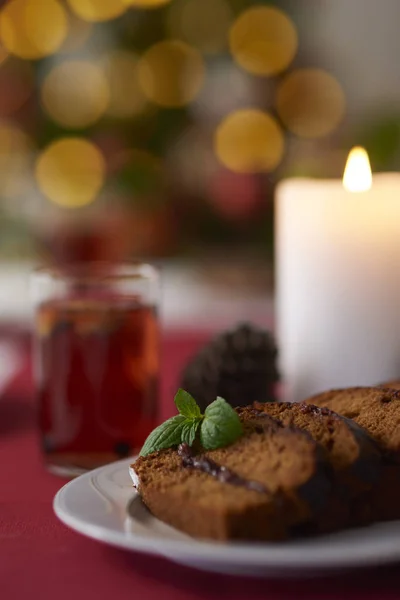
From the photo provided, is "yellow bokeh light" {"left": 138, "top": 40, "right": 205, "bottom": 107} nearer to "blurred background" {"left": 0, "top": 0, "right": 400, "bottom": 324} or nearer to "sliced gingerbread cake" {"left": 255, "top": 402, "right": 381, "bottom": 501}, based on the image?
"blurred background" {"left": 0, "top": 0, "right": 400, "bottom": 324}

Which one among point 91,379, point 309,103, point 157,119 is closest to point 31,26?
point 157,119

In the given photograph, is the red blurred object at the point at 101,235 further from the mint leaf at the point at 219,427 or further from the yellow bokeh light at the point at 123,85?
the mint leaf at the point at 219,427

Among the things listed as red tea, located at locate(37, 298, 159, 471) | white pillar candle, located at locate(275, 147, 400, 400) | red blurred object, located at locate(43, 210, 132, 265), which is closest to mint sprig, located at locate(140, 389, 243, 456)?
red tea, located at locate(37, 298, 159, 471)

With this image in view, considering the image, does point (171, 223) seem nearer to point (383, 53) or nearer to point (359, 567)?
point (383, 53)

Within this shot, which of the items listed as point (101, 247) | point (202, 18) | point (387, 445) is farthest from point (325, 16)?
point (387, 445)

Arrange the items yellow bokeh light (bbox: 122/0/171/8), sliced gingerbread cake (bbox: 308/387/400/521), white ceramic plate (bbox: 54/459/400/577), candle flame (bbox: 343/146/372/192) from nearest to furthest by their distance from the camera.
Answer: white ceramic plate (bbox: 54/459/400/577) < sliced gingerbread cake (bbox: 308/387/400/521) < candle flame (bbox: 343/146/372/192) < yellow bokeh light (bbox: 122/0/171/8)

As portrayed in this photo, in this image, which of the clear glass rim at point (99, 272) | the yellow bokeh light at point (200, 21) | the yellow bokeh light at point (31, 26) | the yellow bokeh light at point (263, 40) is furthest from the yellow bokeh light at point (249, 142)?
the clear glass rim at point (99, 272)

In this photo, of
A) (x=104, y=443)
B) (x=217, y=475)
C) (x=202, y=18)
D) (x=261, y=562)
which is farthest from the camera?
(x=202, y=18)

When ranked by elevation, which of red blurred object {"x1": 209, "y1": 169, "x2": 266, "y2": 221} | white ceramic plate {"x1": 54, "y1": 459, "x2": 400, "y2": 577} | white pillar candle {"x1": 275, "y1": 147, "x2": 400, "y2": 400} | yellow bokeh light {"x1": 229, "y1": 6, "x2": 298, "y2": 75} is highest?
yellow bokeh light {"x1": 229, "y1": 6, "x2": 298, "y2": 75}
